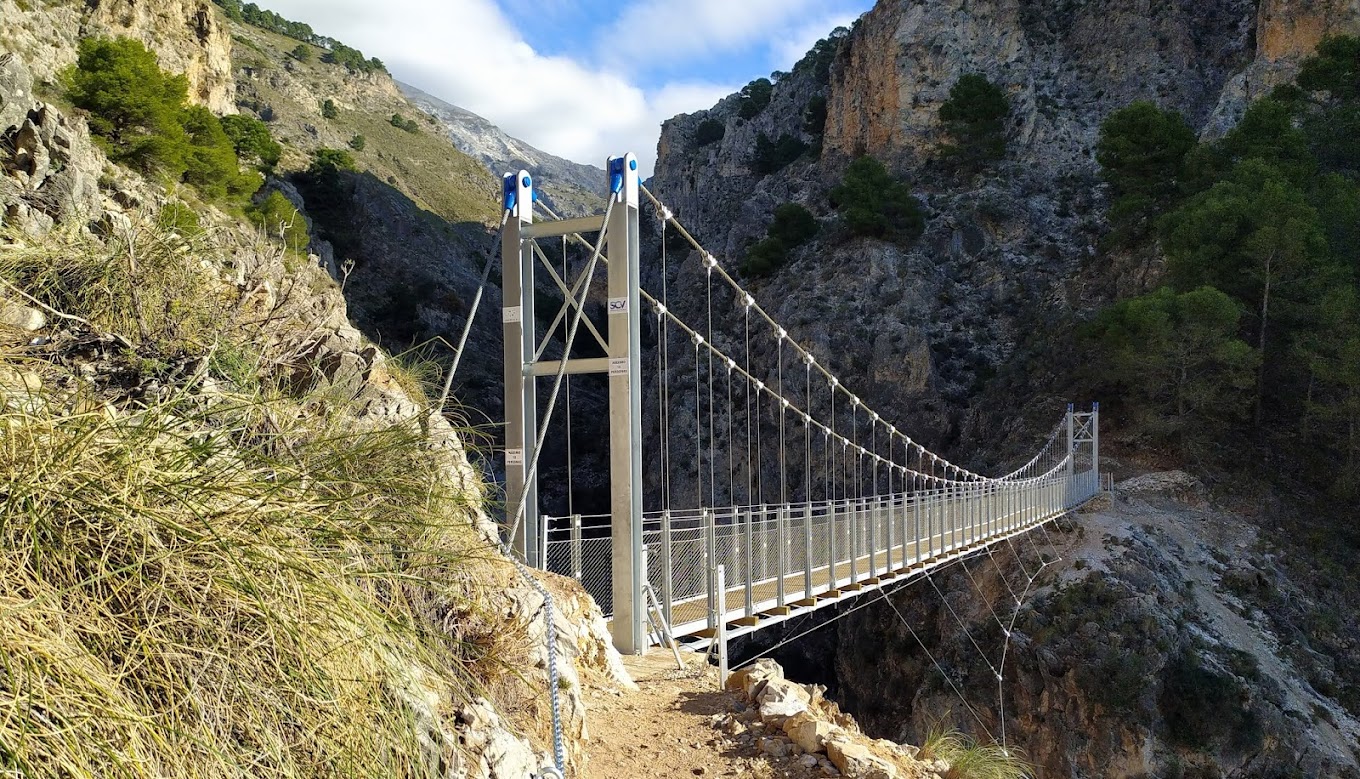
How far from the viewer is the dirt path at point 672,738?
8.79 feet

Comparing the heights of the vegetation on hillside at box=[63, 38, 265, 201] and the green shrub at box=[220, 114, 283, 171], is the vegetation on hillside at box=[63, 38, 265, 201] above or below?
below

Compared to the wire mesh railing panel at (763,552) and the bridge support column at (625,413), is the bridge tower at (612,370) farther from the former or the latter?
the wire mesh railing panel at (763,552)

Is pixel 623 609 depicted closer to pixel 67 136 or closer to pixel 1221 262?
pixel 67 136

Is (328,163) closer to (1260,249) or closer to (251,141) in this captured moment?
(251,141)

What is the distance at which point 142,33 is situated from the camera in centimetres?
2219

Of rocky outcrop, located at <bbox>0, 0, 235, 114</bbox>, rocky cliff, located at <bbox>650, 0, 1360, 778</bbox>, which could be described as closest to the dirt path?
rocky cliff, located at <bbox>650, 0, 1360, 778</bbox>

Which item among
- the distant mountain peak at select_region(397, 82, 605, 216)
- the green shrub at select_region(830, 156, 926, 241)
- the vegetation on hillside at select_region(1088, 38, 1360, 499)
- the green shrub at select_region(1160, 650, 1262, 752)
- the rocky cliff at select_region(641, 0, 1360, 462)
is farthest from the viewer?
the distant mountain peak at select_region(397, 82, 605, 216)

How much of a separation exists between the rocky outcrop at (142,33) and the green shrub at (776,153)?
18.5 metres

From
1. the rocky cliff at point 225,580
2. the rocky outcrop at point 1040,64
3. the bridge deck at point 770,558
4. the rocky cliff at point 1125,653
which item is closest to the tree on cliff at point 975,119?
the rocky outcrop at point 1040,64

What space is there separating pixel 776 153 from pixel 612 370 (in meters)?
31.4

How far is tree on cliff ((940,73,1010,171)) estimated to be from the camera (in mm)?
28266

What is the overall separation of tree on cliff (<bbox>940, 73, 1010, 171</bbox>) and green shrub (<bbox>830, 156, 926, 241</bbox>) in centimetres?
323

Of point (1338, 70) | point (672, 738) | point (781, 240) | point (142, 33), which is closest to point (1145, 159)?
point (1338, 70)

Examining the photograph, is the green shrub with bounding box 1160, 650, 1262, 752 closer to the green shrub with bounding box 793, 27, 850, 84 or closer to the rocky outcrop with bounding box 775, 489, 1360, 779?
the rocky outcrop with bounding box 775, 489, 1360, 779
